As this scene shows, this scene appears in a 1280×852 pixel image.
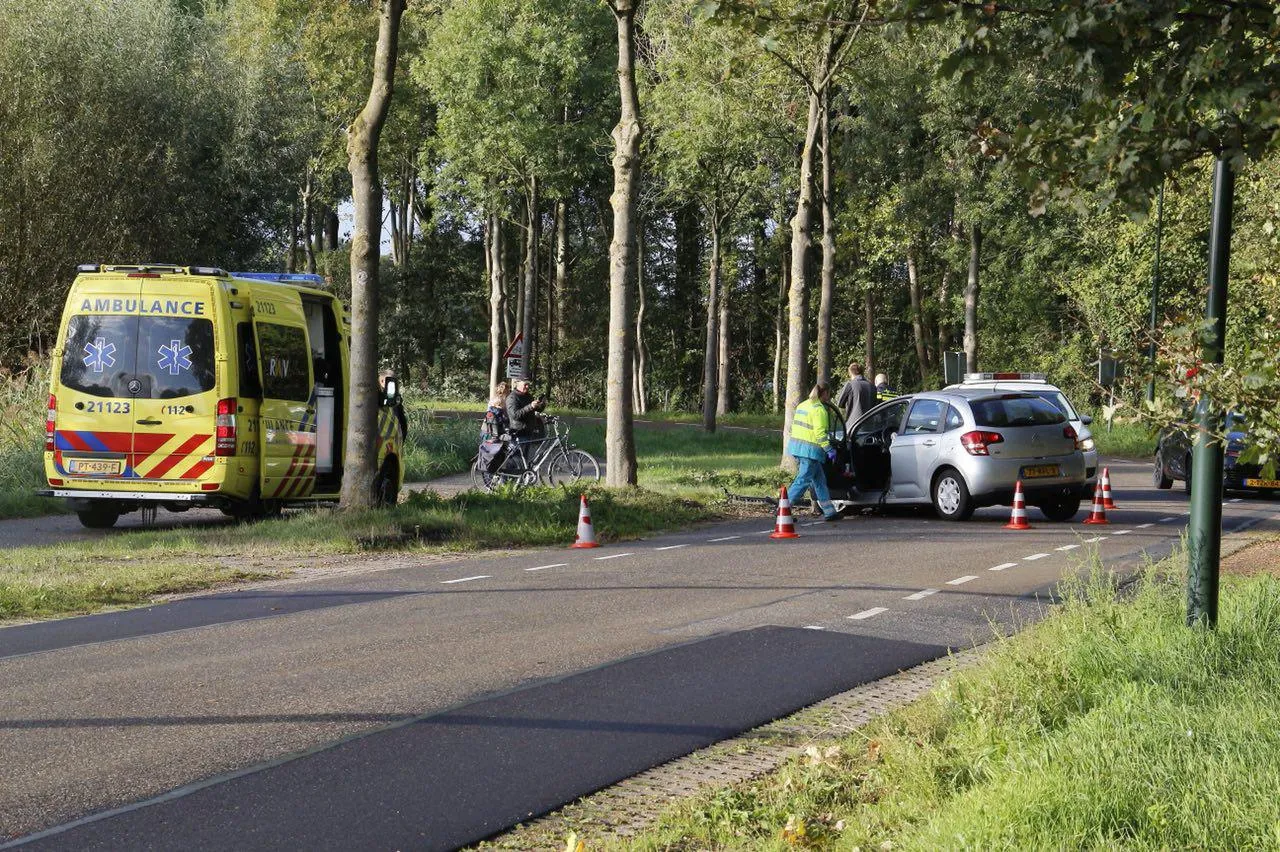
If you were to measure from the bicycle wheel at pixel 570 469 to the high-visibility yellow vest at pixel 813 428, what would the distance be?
172 inches

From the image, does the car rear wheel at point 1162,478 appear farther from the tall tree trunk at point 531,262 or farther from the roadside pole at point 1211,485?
the tall tree trunk at point 531,262

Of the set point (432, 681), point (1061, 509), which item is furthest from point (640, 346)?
point (432, 681)

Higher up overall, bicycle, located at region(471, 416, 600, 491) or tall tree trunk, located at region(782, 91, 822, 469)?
tall tree trunk, located at region(782, 91, 822, 469)

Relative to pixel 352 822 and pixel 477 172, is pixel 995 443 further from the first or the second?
pixel 477 172

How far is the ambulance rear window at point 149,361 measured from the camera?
15.8 metres

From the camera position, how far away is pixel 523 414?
71.1 ft

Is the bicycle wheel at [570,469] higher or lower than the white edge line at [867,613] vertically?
higher

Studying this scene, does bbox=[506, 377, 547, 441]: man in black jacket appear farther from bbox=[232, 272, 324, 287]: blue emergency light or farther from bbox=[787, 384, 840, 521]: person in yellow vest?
bbox=[787, 384, 840, 521]: person in yellow vest

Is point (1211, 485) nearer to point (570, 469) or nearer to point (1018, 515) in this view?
point (1018, 515)

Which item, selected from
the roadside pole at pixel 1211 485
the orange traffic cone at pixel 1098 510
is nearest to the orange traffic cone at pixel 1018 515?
the orange traffic cone at pixel 1098 510

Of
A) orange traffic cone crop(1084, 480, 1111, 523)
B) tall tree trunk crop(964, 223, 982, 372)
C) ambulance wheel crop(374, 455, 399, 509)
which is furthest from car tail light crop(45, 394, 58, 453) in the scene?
tall tree trunk crop(964, 223, 982, 372)

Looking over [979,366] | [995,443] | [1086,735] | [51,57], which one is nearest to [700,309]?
[979,366]

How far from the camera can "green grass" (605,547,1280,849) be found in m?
4.76

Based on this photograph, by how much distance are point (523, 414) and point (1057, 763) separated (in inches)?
659
